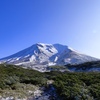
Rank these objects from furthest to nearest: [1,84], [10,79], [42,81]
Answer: [42,81] → [10,79] → [1,84]

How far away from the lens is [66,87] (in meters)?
16.3

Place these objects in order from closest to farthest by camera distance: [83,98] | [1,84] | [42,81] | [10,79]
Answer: [83,98], [1,84], [10,79], [42,81]

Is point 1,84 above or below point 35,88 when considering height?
above

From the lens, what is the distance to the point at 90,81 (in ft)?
64.7

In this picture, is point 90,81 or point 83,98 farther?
point 90,81

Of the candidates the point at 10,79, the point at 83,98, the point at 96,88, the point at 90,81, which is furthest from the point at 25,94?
the point at 90,81

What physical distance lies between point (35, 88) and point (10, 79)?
282 cm

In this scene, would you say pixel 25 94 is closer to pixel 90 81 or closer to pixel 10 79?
pixel 10 79

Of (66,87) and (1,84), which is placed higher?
(1,84)

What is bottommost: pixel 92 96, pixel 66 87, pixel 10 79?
pixel 92 96

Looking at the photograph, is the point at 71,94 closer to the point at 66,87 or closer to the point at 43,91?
the point at 66,87

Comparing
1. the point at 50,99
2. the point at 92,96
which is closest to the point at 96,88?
the point at 92,96

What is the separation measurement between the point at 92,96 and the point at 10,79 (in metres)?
8.09

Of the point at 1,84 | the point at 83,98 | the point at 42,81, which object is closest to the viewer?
the point at 83,98
